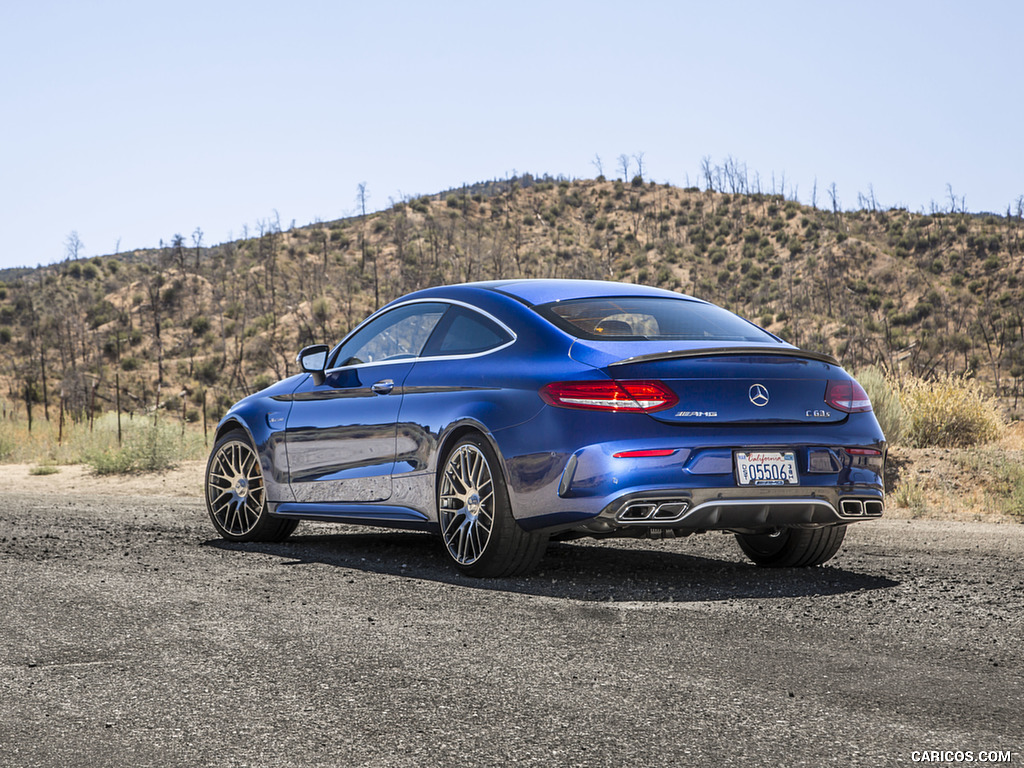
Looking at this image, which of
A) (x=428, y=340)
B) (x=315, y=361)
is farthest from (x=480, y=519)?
(x=315, y=361)

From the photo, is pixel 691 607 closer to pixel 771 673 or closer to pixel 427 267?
pixel 771 673

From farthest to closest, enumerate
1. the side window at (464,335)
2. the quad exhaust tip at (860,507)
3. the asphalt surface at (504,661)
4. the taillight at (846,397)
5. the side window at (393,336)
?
1. the side window at (393,336)
2. the side window at (464,335)
3. the taillight at (846,397)
4. the quad exhaust tip at (860,507)
5. the asphalt surface at (504,661)

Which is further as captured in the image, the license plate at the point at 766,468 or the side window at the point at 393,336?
the side window at the point at 393,336

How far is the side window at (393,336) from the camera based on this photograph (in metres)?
7.28

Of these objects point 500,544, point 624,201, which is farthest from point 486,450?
point 624,201

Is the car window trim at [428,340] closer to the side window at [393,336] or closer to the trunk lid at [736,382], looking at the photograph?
Answer: the side window at [393,336]

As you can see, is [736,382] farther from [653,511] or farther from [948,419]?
[948,419]

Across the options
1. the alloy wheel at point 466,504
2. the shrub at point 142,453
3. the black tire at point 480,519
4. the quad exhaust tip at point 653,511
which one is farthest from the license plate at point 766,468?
the shrub at point 142,453

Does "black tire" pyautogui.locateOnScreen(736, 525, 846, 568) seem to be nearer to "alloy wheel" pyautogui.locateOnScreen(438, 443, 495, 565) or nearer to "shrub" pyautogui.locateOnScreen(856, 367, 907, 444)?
"alloy wheel" pyautogui.locateOnScreen(438, 443, 495, 565)

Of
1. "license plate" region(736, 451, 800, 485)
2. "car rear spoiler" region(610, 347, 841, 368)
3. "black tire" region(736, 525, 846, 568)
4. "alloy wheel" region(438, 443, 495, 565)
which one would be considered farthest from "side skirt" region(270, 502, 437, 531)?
"black tire" region(736, 525, 846, 568)

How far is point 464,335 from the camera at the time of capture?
22.5ft

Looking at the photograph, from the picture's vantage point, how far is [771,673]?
425 centimetres

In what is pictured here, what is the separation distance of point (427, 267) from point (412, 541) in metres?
48.3

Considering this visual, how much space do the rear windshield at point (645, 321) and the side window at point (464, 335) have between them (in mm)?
308
